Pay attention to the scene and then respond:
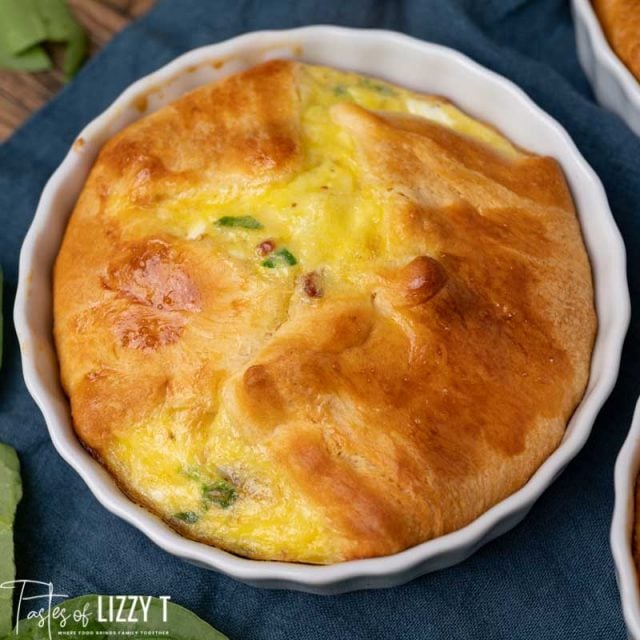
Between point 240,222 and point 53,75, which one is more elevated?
point 240,222

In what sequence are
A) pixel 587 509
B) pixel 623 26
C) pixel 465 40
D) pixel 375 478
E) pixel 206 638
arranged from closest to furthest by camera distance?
pixel 375 478, pixel 206 638, pixel 587 509, pixel 623 26, pixel 465 40

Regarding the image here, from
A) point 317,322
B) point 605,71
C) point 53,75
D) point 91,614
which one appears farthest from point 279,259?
point 53,75

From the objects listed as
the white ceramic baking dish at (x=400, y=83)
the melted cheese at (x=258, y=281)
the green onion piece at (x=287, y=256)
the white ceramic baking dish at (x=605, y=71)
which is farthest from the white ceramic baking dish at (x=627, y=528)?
the white ceramic baking dish at (x=605, y=71)

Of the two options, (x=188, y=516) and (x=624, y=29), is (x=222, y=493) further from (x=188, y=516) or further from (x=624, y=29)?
(x=624, y=29)

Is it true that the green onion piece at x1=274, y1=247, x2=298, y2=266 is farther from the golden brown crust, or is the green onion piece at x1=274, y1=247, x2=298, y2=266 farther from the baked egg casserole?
the golden brown crust

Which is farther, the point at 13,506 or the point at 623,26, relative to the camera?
the point at 623,26

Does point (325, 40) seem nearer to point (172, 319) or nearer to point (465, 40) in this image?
point (465, 40)

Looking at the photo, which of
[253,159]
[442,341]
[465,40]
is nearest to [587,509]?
[442,341]
